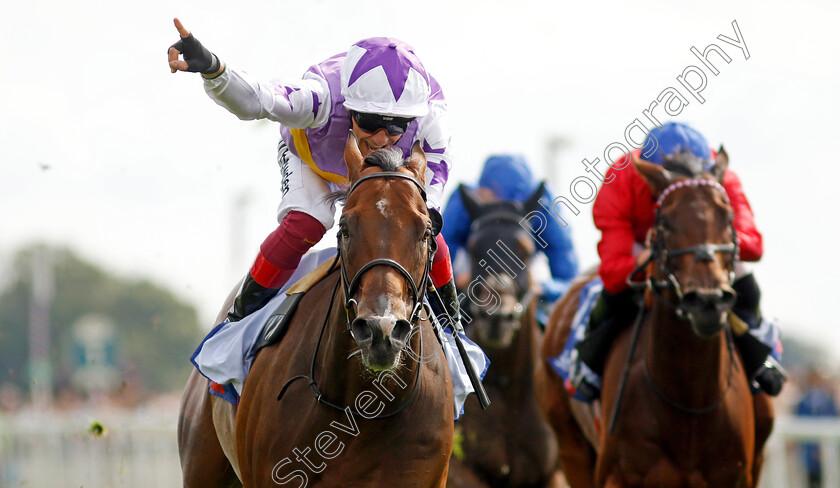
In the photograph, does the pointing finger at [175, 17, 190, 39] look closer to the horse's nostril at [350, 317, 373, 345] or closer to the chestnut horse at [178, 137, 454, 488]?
the chestnut horse at [178, 137, 454, 488]

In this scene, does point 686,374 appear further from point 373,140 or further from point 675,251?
point 373,140

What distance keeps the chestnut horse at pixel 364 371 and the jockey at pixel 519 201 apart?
3744 mm

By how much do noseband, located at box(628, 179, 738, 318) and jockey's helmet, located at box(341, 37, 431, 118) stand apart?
5.88 ft

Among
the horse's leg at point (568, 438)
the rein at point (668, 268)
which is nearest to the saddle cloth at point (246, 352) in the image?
the rein at point (668, 268)

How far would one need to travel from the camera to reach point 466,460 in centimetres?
722

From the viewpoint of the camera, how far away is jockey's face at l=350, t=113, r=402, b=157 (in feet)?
13.8

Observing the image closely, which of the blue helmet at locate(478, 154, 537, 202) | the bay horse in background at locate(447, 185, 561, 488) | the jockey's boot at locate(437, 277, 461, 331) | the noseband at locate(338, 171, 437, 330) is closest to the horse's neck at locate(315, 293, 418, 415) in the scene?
the noseband at locate(338, 171, 437, 330)

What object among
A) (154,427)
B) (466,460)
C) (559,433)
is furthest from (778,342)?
(154,427)

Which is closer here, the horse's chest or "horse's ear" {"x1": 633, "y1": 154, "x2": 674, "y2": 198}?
the horse's chest

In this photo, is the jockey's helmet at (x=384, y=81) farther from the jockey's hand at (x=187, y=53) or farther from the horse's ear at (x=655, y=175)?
the horse's ear at (x=655, y=175)

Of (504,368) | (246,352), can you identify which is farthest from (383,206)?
(504,368)

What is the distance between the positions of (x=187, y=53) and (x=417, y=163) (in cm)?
98

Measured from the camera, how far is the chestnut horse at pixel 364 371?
11.9ft

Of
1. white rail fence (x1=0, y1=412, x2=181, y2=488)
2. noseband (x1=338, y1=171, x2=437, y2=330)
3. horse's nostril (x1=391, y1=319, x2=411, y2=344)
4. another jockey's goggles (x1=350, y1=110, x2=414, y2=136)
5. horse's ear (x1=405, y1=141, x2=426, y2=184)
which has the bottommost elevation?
white rail fence (x1=0, y1=412, x2=181, y2=488)
